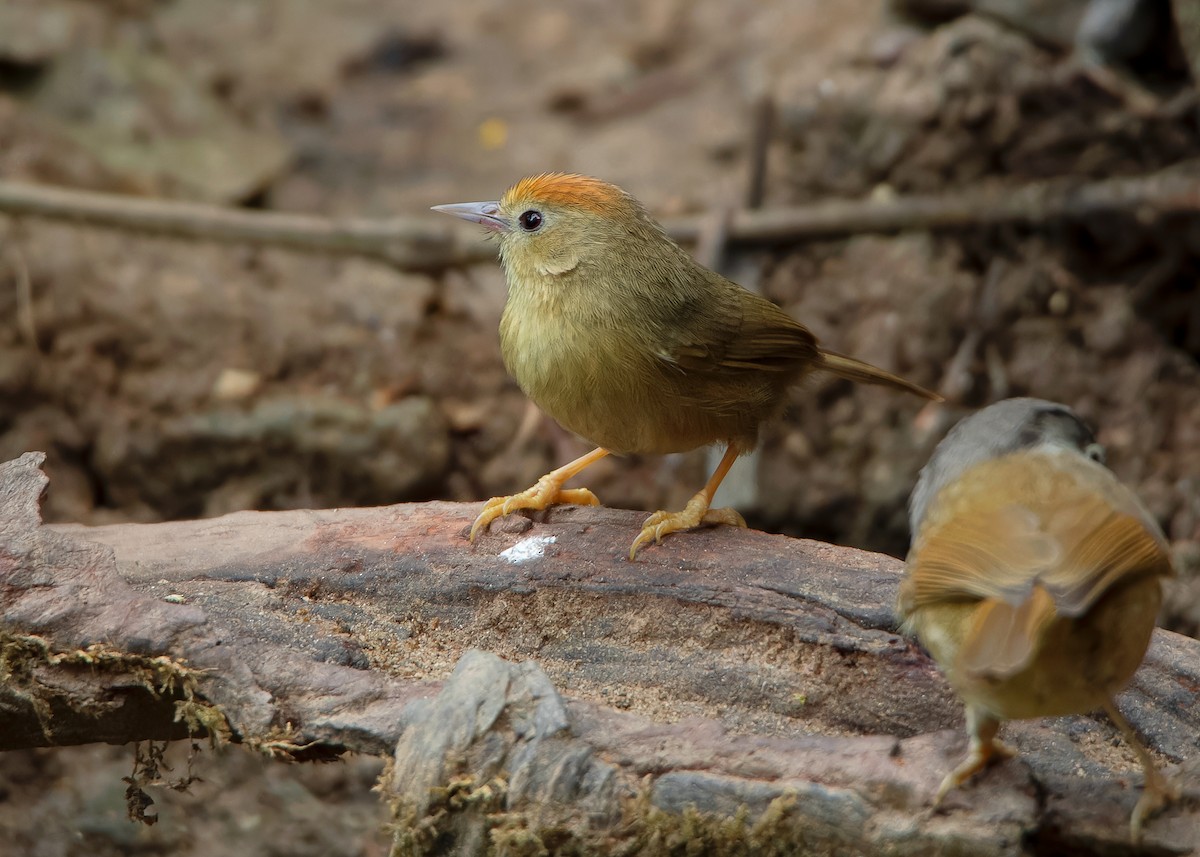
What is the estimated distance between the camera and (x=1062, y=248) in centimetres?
588

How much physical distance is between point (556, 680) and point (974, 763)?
3.54ft

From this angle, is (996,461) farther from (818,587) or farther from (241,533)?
(241,533)

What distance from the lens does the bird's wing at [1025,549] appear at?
7.52 ft

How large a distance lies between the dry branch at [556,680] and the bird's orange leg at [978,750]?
0.03m

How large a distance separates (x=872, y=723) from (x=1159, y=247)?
356 cm

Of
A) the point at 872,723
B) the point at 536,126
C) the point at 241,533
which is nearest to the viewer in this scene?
the point at 872,723

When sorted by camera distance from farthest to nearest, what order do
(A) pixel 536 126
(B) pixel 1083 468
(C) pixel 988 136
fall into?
1. (A) pixel 536 126
2. (C) pixel 988 136
3. (B) pixel 1083 468

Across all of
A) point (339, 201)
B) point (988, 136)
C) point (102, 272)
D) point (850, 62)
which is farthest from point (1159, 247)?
point (102, 272)

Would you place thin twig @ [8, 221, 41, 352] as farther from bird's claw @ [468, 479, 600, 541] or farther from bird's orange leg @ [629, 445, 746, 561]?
bird's orange leg @ [629, 445, 746, 561]

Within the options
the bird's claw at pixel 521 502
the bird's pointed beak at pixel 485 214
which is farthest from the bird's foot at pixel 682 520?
the bird's pointed beak at pixel 485 214

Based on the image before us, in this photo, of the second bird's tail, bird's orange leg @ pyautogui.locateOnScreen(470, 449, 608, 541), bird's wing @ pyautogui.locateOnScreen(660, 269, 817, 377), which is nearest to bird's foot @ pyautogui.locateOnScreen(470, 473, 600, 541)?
bird's orange leg @ pyautogui.locateOnScreen(470, 449, 608, 541)

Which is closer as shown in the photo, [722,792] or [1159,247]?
[722,792]

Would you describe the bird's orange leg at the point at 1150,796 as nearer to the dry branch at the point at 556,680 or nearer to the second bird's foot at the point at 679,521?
the dry branch at the point at 556,680

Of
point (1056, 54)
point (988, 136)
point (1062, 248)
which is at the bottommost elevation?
point (1062, 248)
